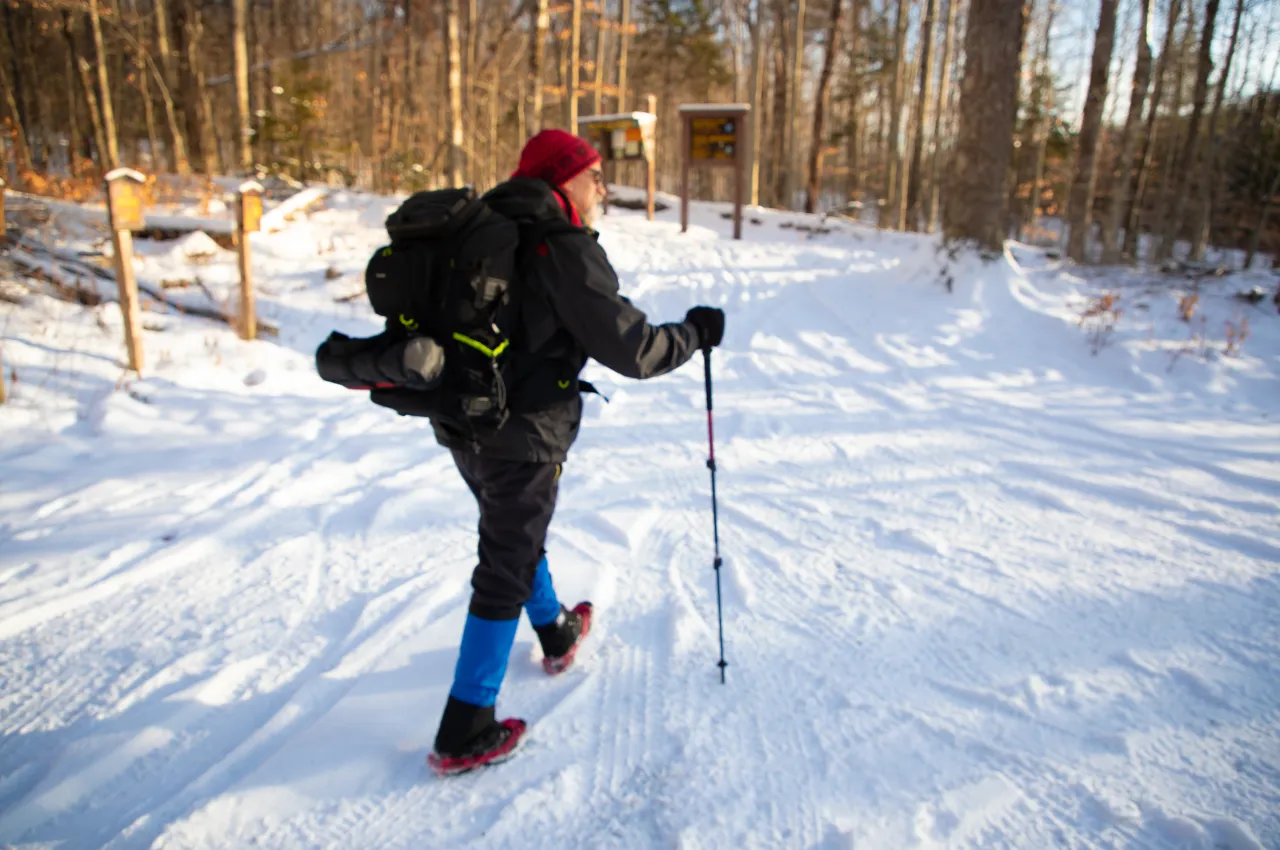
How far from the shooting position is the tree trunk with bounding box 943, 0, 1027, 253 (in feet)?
27.8

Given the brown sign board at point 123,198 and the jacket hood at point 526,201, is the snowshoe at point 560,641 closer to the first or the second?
the jacket hood at point 526,201

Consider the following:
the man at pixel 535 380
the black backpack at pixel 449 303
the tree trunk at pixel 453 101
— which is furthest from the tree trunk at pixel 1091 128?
the black backpack at pixel 449 303

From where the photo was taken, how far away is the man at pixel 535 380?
203 cm

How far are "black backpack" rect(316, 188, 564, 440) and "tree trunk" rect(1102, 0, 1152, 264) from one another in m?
16.5

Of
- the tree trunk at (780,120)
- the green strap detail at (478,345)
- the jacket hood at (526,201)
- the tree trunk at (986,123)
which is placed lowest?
the green strap detail at (478,345)

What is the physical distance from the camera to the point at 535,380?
212cm

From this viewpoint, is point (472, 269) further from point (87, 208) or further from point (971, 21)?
point (87, 208)

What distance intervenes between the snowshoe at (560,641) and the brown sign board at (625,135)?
12.7m

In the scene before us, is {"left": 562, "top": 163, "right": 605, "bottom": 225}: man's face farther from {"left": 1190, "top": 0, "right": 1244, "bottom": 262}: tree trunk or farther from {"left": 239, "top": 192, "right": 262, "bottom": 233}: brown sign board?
{"left": 1190, "top": 0, "right": 1244, "bottom": 262}: tree trunk

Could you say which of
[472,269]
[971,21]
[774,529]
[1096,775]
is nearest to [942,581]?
[774,529]

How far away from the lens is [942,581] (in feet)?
10.8

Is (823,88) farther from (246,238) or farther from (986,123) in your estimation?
(246,238)

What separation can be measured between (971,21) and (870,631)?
30.0 feet

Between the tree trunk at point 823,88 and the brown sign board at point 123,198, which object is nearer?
the brown sign board at point 123,198
